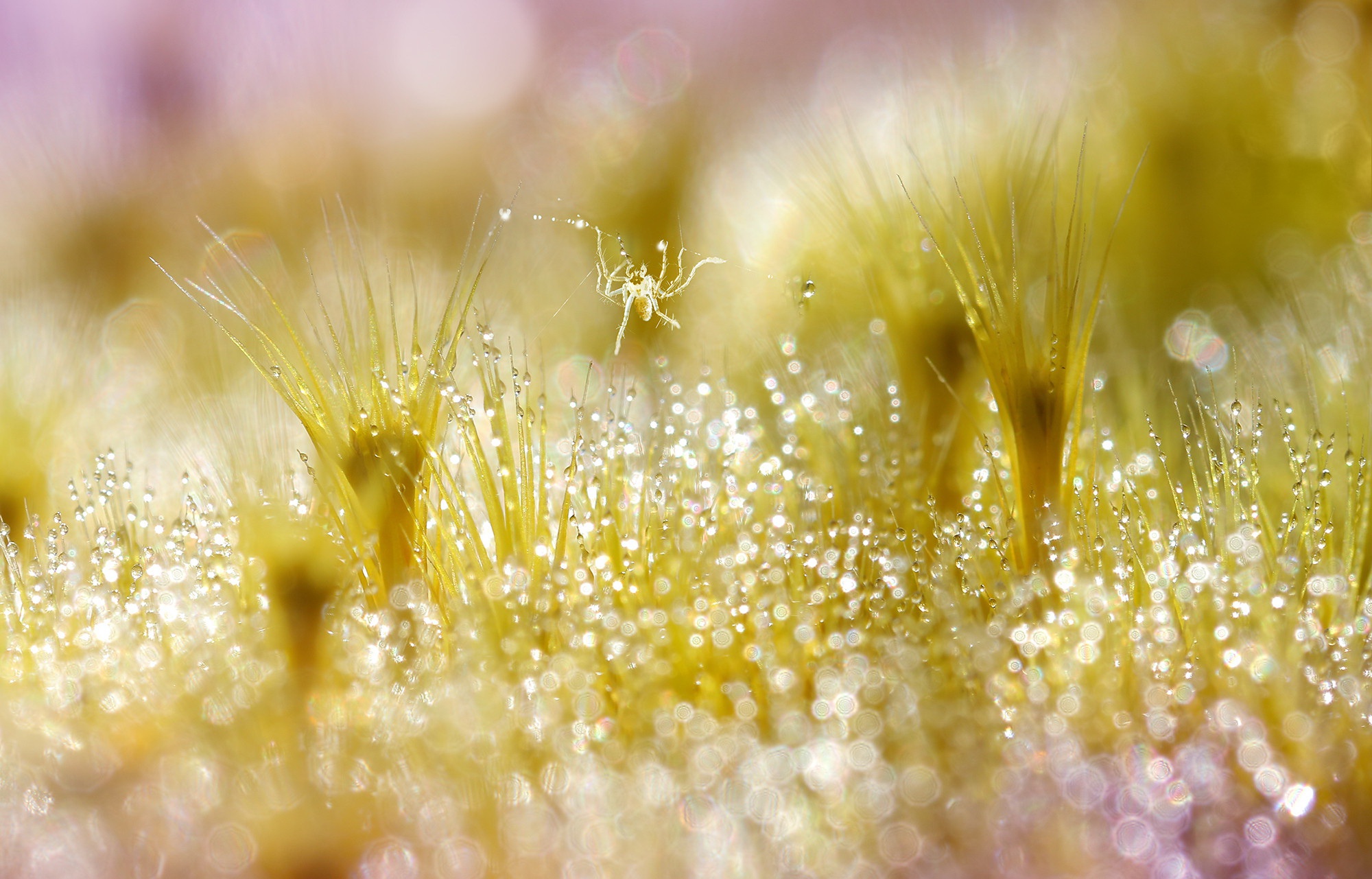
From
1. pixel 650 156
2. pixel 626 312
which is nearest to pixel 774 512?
pixel 626 312

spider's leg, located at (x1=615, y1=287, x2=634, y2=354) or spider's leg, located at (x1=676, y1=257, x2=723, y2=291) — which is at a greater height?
spider's leg, located at (x1=676, y1=257, x2=723, y2=291)

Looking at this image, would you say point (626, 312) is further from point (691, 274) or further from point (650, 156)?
point (650, 156)

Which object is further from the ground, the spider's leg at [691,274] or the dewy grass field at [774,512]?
the spider's leg at [691,274]

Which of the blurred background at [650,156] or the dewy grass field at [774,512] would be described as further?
the blurred background at [650,156]

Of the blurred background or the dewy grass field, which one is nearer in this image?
the dewy grass field

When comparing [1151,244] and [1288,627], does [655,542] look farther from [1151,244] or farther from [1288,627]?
[1151,244]

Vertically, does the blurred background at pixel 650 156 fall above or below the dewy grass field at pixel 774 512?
above
